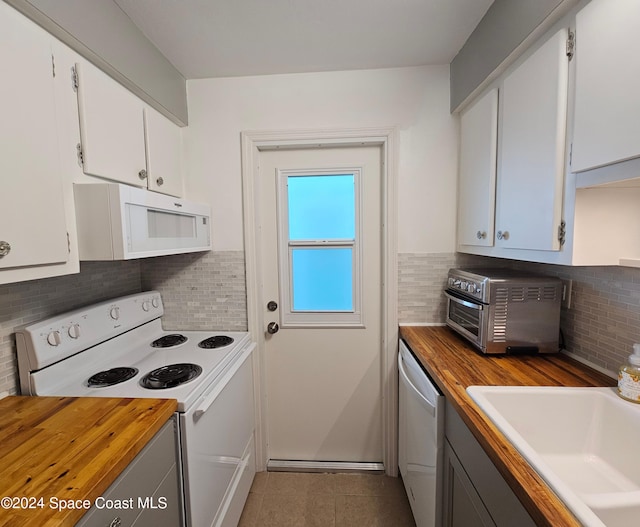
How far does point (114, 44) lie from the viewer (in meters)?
1.23

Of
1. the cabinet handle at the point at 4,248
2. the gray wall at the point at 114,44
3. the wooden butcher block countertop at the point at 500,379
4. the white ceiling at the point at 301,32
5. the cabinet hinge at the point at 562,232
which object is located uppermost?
the white ceiling at the point at 301,32

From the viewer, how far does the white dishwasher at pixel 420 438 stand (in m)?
1.21

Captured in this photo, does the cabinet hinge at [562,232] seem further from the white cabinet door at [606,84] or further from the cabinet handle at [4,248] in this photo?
the cabinet handle at [4,248]

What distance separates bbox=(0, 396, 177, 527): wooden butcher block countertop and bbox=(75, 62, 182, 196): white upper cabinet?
0.85m

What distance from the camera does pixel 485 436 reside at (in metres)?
0.84

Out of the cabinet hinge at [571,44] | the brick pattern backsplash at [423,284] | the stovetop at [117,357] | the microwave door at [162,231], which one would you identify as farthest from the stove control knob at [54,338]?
the cabinet hinge at [571,44]

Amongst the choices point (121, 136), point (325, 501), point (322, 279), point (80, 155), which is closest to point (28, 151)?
point (80, 155)

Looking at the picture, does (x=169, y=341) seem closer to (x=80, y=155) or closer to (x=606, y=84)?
(x=80, y=155)

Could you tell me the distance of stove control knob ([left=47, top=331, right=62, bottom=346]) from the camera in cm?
118

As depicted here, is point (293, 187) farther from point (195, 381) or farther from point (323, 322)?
point (195, 381)

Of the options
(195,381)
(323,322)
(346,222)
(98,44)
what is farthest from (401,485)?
(98,44)

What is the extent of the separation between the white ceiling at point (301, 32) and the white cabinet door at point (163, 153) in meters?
0.35

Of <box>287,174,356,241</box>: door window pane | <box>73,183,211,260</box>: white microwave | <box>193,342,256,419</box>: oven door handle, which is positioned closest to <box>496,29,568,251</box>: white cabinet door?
<box>287,174,356,241</box>: door window pane

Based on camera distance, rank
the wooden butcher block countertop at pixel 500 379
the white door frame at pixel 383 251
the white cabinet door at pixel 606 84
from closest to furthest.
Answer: the wooden butcher block countertop at pixel 500 379 → the white cabinet door at pixel 606 84 → the white door frame at pixel 383 251
